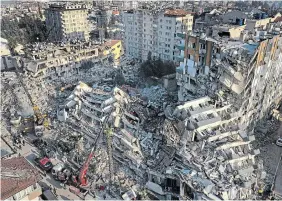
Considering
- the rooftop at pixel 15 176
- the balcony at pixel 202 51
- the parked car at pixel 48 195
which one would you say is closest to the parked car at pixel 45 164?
the rooftop at pixel 15 176

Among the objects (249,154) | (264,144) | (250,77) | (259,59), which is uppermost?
(259,59)

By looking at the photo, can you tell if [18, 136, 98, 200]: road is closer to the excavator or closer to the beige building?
the excavator

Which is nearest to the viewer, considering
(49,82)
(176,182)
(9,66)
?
(176,182)

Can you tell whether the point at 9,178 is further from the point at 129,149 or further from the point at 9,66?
the point at 9,66

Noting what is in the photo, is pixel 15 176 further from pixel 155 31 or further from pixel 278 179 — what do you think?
pixel 155 31

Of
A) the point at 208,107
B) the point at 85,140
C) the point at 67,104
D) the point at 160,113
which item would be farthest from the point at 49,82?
the point at 208,107

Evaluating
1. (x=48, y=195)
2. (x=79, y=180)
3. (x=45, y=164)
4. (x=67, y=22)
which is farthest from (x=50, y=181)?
(x=67, y=22)
